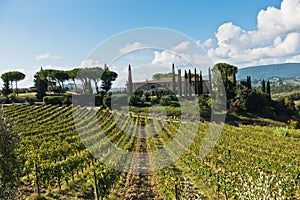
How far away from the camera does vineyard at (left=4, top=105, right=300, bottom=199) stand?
10.0 metres

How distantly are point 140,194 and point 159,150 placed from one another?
8.23m

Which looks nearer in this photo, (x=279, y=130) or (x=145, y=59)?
(x=145, y=59)

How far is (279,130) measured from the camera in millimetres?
26703

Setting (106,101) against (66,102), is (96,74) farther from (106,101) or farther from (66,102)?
(66,102)

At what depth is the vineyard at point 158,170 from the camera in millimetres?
10031

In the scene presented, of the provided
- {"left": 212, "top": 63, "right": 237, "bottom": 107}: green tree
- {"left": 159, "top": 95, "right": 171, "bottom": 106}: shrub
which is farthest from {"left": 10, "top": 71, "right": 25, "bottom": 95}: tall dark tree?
{"left": 212, "top": 63, "right": 237, "bottom": 107}: green tree

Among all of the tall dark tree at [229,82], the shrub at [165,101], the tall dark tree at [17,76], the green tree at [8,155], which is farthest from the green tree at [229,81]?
the tall dark tree at [17,76]

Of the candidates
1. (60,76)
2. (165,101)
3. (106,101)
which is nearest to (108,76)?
(106,101)

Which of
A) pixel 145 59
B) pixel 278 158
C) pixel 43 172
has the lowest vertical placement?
pixel 278 158

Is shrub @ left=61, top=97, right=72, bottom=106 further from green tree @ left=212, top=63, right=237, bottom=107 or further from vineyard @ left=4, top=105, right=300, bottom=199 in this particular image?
green tree @ left=212, top=63, right=237, bottom=107

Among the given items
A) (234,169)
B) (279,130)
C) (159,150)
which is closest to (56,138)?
(159,150)

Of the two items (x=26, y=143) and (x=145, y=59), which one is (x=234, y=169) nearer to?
(x=145, y=59)

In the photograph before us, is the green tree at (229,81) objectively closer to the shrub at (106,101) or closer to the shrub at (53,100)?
the shrub at (106,101)

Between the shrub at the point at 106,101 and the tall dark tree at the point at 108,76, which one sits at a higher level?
the tall dark tree at the point at 108,76
